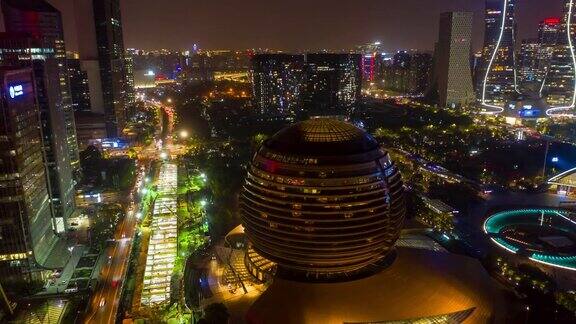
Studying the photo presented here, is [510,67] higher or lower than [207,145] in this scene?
higher

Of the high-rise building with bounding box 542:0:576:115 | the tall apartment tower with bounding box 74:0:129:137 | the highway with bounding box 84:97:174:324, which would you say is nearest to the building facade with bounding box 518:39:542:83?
the high-rise building with bounding box 542:0:576:115

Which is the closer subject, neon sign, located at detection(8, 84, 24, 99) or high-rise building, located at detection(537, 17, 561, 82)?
neon sign, located at detection(8, 84, 24, 99)

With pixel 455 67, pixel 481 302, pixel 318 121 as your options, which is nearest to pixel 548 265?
pixel 481 302

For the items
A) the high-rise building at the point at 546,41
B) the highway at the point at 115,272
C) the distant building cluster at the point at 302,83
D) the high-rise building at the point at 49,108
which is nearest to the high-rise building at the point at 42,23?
the high-rise building at the point at 49,108

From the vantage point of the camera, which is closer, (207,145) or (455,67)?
(207,145)

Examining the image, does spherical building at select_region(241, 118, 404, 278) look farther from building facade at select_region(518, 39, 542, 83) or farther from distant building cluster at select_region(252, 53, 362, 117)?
building facade at select_region(518, 39, 542, 83)

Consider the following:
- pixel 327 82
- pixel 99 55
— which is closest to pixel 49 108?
pixel 99 55

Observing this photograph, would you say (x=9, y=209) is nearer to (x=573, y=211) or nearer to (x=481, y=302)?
(x=481, y=302)
